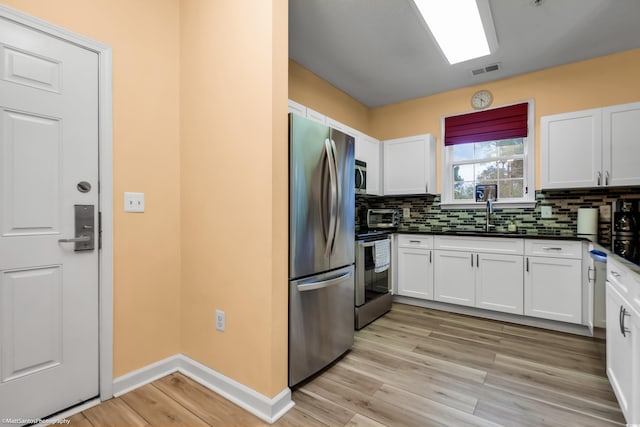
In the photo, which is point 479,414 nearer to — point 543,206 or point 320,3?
point 543,206

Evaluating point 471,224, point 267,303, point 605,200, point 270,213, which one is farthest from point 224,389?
point 605,200

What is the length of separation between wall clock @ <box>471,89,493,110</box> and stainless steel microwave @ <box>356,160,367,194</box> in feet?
5.22

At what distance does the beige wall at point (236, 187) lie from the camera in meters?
1.67

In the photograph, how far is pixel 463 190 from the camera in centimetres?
387

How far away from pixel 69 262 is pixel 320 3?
2.40 meters

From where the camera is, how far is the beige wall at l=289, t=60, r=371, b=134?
10.5ft

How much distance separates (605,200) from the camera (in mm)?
2979

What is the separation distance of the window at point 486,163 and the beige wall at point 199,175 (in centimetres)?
286

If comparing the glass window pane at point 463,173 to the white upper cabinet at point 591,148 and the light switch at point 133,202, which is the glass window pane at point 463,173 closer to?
the white upper cabinet at point 591,148

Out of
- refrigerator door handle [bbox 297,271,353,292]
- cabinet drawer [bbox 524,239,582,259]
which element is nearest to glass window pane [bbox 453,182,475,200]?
cabinet drawer [bbox 524,239,582,259]

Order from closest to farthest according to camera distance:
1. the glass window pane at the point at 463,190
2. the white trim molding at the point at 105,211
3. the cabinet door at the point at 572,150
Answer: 1. the white trim molding at the point at 105,211
2. the cabinet door at the point at 572,150
3. the glass window pane at the point at 463,190

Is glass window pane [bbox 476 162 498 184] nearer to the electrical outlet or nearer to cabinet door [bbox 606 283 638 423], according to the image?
cabinet door [bbox 606 283 638 423]

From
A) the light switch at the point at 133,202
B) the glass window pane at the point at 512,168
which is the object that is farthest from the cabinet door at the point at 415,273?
the light switch at the point at 133,202

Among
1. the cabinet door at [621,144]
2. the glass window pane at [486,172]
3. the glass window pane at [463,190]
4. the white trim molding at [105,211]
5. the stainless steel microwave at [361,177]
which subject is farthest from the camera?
the glass window pane at [463,190]
